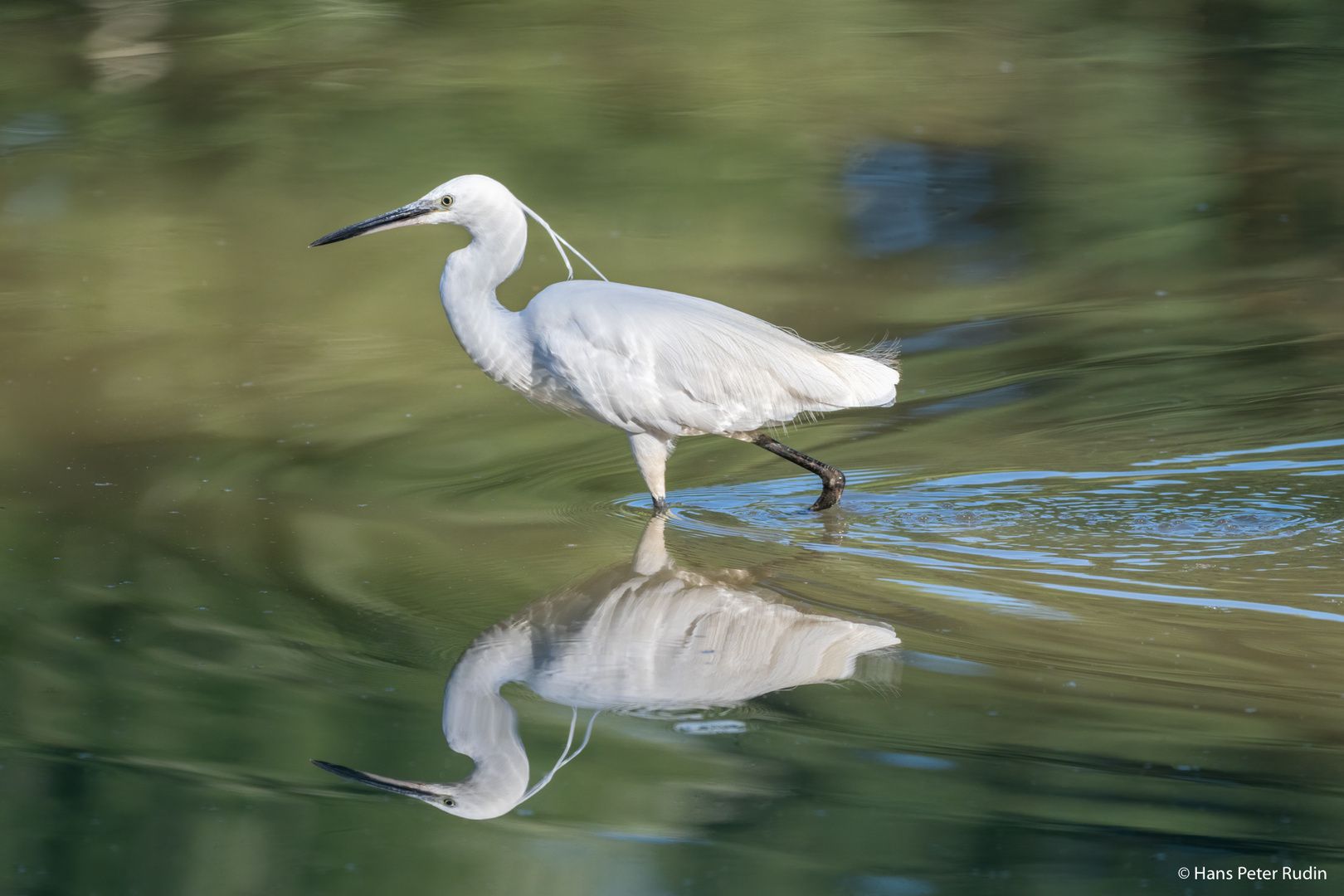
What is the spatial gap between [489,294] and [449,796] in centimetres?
213

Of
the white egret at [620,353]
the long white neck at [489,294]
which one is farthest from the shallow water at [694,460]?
the long white neck at [489,294]

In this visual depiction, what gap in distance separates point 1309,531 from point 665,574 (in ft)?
6.29

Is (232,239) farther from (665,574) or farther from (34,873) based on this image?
(34,873)

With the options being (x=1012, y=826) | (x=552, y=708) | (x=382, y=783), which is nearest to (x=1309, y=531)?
(x=1012, y=826)

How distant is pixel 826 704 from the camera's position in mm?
3586

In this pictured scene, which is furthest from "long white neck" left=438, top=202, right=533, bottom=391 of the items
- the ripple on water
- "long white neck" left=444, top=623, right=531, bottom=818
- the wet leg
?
"long white neck" left=444, top=623, right=531, bottom=818

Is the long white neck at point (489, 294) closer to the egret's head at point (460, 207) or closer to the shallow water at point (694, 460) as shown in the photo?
the egret's head at point (460, 207)

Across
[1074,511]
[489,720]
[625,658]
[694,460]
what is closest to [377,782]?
[489,720]

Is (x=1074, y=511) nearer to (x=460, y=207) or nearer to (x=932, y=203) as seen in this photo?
(x=460, y=207)

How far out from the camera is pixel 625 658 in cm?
386

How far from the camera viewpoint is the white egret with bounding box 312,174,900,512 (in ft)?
15.8

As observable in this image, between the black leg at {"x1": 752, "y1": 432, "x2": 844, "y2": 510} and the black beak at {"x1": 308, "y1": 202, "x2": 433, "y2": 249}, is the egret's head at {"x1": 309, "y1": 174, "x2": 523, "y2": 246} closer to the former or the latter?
the black beak at {"x1": 308, "y1": 202, "x2": 433, "y2": 249}

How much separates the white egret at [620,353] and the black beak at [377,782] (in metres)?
1.80

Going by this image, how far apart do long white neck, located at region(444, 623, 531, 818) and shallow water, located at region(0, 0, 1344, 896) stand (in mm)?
47
